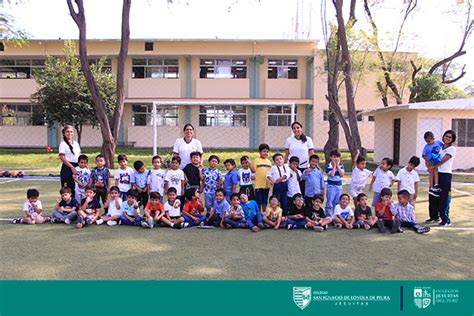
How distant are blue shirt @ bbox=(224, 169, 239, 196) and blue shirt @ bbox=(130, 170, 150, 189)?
1.19 m

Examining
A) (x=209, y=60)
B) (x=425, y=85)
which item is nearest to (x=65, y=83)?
(x=209, y=60)

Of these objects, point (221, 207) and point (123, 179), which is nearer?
point (221, 207)

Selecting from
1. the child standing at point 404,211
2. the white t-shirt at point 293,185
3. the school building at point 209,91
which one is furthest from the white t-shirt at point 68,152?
the school building at point 209,91

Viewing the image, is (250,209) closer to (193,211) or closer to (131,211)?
(193,211)

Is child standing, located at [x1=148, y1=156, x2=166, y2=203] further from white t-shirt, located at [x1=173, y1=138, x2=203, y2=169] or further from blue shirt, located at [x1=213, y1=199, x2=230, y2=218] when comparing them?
blue shirt, located at [x1=213, y1=199, x2=230, y2=218]

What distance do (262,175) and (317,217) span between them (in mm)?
966

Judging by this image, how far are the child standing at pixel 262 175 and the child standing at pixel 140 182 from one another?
1597 millimetres

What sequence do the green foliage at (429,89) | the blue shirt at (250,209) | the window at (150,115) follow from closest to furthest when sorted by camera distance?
1. the blue shirt at (250,209)
2. the green foliage at (429,89)
3. the window at (150,115)

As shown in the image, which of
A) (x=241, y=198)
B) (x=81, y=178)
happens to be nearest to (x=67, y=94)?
(x=81, y=178)

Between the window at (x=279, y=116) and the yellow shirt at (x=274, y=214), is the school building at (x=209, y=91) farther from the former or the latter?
the yellow shirt at (x=274, y=214)

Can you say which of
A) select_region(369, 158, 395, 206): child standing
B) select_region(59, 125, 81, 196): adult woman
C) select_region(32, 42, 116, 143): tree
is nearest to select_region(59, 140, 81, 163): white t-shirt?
select_region(59, 125, 81, 196): adult woman

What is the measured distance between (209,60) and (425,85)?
10649 mm

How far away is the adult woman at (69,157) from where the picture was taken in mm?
6116

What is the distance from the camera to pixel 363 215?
575 cm
